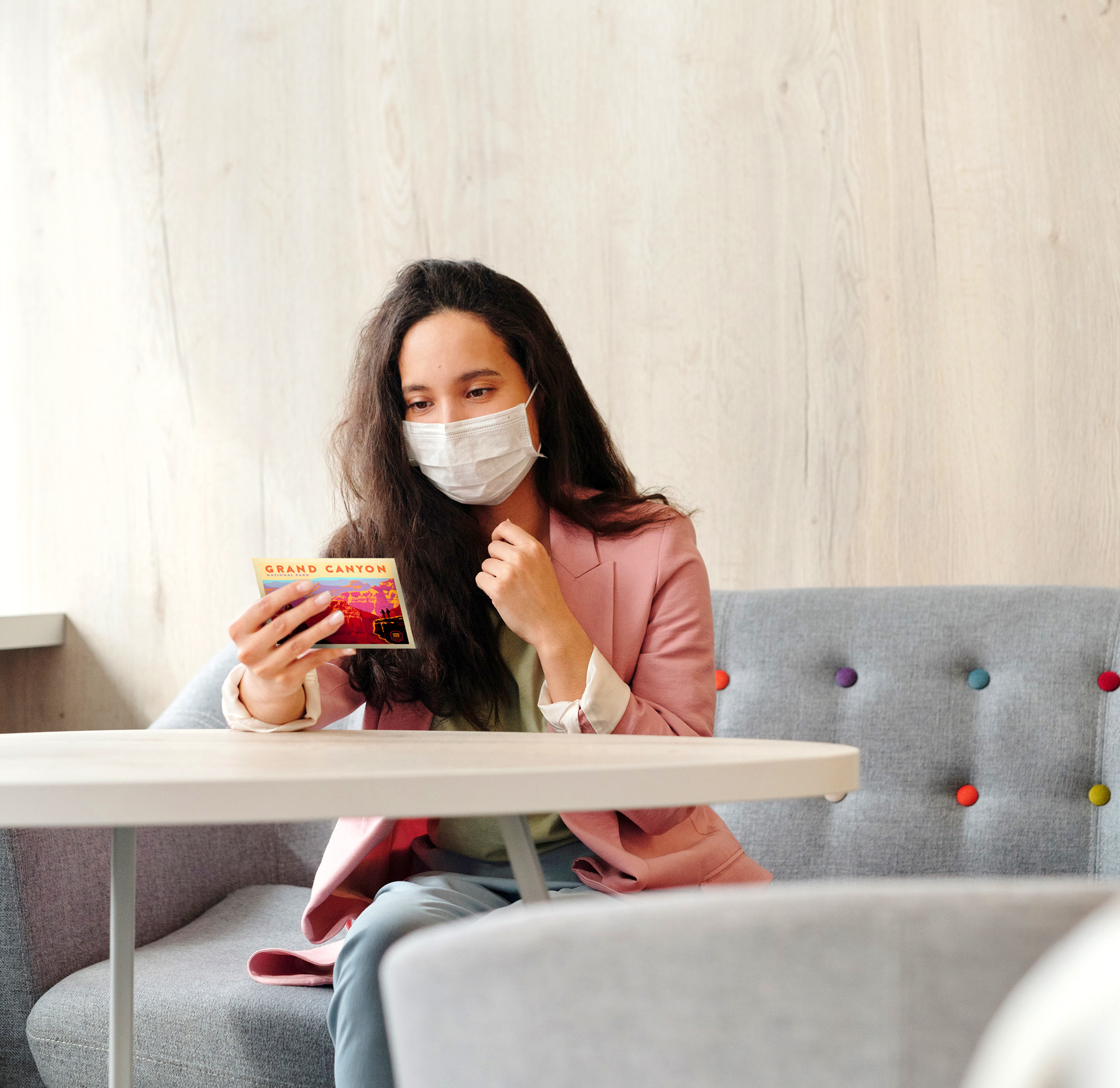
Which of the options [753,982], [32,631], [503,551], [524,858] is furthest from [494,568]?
[32,631]

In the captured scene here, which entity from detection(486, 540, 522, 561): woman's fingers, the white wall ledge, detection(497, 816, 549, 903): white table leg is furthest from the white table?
the white wall ledge

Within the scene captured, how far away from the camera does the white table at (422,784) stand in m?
0.69

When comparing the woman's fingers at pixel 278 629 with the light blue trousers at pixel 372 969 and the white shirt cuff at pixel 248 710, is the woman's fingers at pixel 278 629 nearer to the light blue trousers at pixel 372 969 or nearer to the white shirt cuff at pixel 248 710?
the white shirt cuff at pixel 248 710

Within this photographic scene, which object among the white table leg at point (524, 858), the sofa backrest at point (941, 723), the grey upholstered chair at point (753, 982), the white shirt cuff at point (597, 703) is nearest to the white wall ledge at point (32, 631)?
the sofa backrest at point (941, 723)

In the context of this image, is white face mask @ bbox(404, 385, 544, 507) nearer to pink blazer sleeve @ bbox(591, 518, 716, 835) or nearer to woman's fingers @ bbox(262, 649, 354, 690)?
pink blazer sleeve @ bbox(591, 518, 716, 835)

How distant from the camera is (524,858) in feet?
2.75

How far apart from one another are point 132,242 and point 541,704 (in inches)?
67.6

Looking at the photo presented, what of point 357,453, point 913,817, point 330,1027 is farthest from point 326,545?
point 913,817

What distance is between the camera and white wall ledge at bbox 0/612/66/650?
2336 mm

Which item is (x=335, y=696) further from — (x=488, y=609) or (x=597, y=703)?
(x=597, y=703)

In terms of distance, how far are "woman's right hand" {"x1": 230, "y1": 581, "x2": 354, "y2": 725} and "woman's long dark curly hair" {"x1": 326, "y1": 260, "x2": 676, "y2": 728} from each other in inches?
8.0

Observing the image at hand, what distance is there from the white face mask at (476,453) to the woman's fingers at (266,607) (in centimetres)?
30

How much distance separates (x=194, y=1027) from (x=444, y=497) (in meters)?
0.67

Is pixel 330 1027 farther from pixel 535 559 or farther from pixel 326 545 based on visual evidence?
pixel 326 545
